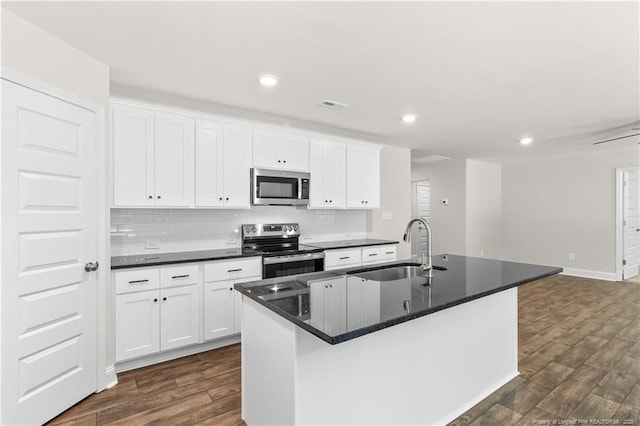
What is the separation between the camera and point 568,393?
2318mm

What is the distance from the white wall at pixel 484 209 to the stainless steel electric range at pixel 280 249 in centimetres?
426

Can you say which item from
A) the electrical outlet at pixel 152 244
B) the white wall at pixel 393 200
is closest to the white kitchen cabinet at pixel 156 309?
the electrical outlet at pixel 152 244

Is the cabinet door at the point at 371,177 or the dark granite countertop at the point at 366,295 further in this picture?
the cabinet door at the point at 371,177

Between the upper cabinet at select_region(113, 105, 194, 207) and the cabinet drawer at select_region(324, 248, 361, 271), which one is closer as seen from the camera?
the upper cabinet at select_region(113, 105, 194, 207)

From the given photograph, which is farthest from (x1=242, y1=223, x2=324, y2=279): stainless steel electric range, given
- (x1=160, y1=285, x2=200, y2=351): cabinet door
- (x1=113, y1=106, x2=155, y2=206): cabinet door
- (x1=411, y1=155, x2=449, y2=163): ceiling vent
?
(x1=411, y1=155, x2=449, y2=163): ceiling vent

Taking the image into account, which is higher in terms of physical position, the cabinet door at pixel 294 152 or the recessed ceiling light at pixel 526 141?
the recessed ceiling light at pixel 526 141

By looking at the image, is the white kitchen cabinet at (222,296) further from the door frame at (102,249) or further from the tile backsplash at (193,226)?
the door frame at (102,249)

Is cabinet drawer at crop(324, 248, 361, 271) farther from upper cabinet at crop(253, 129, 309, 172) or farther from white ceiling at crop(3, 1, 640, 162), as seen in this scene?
white ceiling at crop(3, 1, 640, 162)

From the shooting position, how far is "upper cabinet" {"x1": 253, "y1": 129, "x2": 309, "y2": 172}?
3611 millimetres

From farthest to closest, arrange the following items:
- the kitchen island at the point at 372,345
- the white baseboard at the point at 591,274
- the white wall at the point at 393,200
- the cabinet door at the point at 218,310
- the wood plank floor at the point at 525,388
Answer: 1. the white baseboard at the point at 591,274
2. the white wall at the point at 393,200
3. the cabinet door at the point at 218,310
4. the wood plank floor at the point at 525,388
5. the kitchen island at the point at 372,345

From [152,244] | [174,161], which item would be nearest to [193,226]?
[152,244]

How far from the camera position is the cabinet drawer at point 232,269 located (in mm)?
2998

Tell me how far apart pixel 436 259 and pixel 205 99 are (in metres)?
2.64

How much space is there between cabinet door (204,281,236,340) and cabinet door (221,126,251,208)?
2.87 feet
